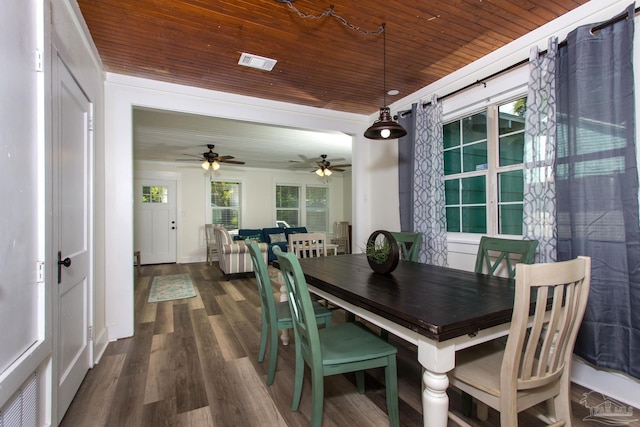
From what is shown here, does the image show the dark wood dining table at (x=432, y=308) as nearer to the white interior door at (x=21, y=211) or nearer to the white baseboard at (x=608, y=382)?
the white baseboard at (x=608, y=382)

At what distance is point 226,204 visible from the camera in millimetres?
7777

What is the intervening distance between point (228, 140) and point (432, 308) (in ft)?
15.5

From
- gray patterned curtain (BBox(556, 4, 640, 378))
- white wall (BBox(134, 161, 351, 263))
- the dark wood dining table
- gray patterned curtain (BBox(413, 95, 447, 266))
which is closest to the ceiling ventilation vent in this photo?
gray patterned curtain (BBox(413, 95, 447, 266))

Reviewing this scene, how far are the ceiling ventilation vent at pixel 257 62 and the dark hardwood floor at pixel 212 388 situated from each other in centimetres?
247

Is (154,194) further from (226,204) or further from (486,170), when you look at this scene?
(486,170)

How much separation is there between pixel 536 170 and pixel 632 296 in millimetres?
917

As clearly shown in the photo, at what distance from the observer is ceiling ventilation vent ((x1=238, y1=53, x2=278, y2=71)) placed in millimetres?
2560

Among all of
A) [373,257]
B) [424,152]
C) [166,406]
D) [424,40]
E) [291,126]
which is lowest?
[166,406]

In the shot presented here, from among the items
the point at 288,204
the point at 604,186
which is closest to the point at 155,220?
the point at 288,204

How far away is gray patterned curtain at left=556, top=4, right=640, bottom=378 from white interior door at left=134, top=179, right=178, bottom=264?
7243mm

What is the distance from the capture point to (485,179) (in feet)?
9.20

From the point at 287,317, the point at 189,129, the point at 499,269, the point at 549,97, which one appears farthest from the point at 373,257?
the point at 189,129

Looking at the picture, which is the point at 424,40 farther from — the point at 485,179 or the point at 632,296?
the point at 632,296

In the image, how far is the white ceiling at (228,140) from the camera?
13.8 ft
